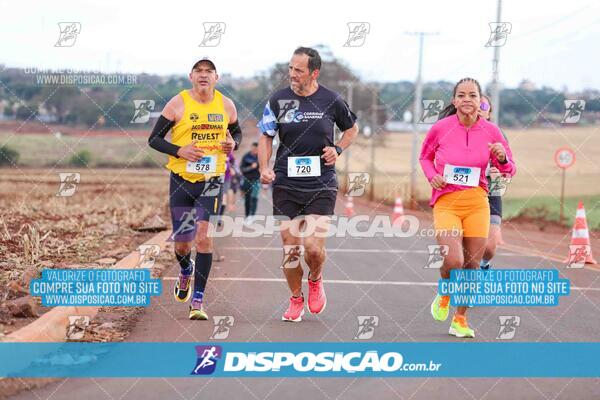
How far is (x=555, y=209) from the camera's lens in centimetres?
3478

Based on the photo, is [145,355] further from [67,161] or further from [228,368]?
[67,161]

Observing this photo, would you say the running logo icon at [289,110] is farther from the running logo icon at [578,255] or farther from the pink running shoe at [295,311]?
the running logo icon at [578,255]

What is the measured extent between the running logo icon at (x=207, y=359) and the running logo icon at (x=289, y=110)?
247cm

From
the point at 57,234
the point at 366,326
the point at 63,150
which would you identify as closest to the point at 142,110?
the point at 57,234

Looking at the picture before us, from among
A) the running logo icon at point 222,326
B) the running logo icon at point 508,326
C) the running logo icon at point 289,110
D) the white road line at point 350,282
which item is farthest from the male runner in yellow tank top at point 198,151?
the white road line at point 350,282

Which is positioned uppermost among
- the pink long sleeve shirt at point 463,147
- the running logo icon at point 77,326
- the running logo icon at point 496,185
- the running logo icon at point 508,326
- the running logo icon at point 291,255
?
the pink long sleeve shirt at point 463,147

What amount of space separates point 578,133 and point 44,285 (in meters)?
53.3

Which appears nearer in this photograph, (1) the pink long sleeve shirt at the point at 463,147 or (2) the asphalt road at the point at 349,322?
(2) the asphalt road at the point at 349,322

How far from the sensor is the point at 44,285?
30.9 feet

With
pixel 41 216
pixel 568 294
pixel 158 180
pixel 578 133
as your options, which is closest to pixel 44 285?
pixel 568 294

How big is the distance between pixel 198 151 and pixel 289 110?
0.92 metres

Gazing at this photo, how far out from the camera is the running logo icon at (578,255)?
15977mm

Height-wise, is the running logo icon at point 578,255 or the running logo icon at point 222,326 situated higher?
the running logo icon at point 222,326

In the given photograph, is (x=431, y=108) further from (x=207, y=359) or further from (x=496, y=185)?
(x=207, y=359)
